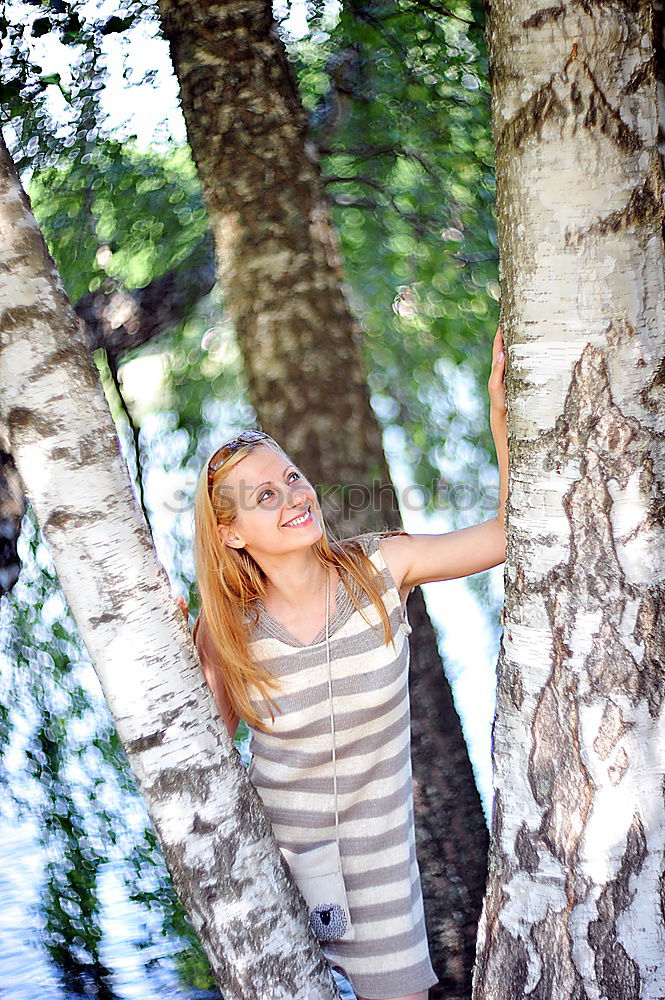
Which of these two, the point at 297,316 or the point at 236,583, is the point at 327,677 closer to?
the point at 236,583

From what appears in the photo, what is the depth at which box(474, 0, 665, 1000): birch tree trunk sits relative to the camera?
1609 millimetres

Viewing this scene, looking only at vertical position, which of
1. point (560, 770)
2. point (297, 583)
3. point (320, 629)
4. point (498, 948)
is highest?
point (297, 583)

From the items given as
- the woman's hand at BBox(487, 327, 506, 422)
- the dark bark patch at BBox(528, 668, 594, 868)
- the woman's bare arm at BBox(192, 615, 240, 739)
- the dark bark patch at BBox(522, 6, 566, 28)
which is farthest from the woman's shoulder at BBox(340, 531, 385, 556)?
the dark bark patch at BBox(522, 6, 566, 28)

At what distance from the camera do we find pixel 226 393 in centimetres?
437

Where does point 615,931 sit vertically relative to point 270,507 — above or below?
below

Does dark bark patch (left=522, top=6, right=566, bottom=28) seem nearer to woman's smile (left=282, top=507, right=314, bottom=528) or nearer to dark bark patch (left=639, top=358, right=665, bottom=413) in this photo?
dark bark patch (left=639, top=358, right=665, bottom=413)

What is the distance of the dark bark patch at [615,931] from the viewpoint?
5.47 ft

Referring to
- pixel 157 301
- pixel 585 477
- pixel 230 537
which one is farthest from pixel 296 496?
pixel 157 301

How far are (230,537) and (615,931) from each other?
120 centimetres

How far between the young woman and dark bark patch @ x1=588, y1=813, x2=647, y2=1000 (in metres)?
0.76

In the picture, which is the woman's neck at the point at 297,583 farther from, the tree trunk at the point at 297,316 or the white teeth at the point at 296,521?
the tree trunk at the point at 297,316

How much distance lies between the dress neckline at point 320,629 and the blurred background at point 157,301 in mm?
1422

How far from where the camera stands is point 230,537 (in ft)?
7.93

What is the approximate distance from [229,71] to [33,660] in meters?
2.12
